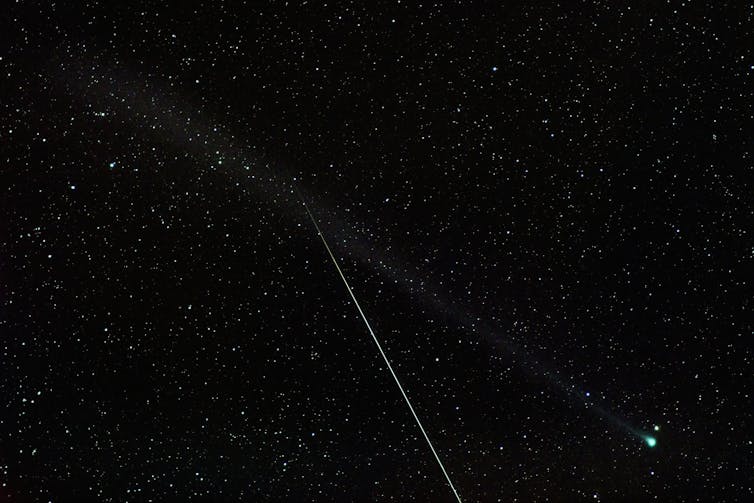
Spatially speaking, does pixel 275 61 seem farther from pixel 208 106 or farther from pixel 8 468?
pixel 8 468

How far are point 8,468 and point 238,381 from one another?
0.66 ft

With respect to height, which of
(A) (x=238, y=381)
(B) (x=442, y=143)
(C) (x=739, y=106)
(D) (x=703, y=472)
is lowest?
(A) (x=238, y=381)

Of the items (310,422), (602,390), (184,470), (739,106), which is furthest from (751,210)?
(184,470)

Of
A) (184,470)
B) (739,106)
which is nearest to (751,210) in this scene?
(739,106)

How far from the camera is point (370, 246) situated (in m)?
0.52

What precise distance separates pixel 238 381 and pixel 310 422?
0.07m

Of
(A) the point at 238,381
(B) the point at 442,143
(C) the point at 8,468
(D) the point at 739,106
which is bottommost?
(C) the point at 8,468

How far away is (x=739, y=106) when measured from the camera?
0.53 meters

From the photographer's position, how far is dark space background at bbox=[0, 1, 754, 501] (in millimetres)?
509

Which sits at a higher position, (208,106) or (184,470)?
(208,106)

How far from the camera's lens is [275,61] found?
0.51 m

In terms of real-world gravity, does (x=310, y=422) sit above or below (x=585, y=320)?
below

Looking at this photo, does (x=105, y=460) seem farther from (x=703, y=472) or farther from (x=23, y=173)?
(x=703, y=472)

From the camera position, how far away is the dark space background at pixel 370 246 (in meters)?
0.51
